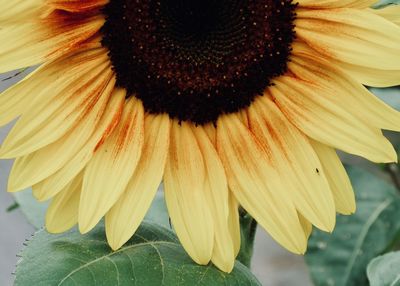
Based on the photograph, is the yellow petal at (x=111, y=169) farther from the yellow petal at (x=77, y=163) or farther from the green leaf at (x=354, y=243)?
the green leaf at (x=354, y=243)

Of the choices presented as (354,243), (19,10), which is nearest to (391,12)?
(19,10)

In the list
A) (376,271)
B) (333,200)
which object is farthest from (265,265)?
(333,200)

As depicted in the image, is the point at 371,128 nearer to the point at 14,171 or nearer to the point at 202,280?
the point at 202,280

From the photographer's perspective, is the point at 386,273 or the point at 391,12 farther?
the point at 386,273

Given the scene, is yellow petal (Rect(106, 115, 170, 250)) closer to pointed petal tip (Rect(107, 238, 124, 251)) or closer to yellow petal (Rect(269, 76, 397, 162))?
pointed petal tip (Rect(107, 238, 124, 251))

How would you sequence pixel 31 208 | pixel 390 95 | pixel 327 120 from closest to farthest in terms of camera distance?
pixel 327 120
pixel 31 208
pixel 390 95

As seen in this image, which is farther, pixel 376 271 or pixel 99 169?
pixel 376 271

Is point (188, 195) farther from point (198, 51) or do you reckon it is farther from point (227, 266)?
point (198, 51)

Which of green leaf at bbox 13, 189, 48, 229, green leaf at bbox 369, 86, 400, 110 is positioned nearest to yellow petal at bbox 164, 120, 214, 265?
green leaf at bbox 13, 189, 48, 229
